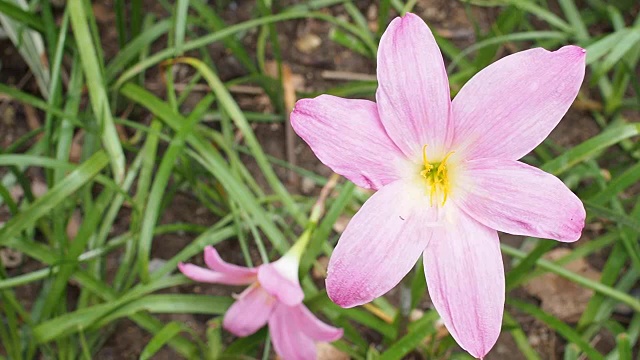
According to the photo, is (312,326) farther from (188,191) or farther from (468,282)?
(188,191)

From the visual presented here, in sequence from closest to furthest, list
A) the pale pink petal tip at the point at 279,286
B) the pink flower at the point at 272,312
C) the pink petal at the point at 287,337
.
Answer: the pale pink petal tip at the point at 279,286 < the pink flower at the point at 272,312 < the pink petal at the point at 287,337

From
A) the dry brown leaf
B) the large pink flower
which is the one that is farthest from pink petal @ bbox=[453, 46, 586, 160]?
the dry brown leaf

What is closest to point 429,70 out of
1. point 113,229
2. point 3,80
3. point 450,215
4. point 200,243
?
point 450,215

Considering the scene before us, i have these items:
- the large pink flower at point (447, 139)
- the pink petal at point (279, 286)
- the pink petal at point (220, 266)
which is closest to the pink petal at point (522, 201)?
the large pink flower at point (447, 139)

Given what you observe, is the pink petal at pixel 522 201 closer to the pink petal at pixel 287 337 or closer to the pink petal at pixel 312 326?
the pink petal at pixel 312 326

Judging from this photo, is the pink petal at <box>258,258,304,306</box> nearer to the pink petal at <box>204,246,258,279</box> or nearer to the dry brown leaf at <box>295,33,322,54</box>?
the pink petal at <box>204,246,258,279</box>

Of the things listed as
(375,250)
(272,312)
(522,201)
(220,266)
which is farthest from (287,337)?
(522,201)

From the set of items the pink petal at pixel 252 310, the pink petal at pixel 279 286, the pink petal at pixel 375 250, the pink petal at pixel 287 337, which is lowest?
the pink petal at pixel 287 337

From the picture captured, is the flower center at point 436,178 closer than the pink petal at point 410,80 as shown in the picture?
No
